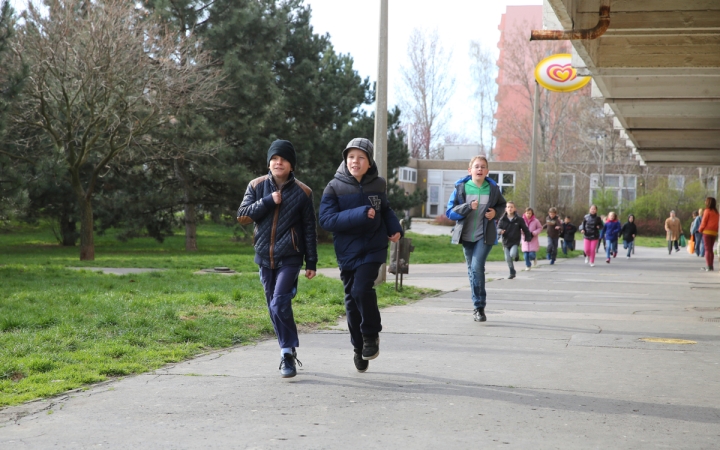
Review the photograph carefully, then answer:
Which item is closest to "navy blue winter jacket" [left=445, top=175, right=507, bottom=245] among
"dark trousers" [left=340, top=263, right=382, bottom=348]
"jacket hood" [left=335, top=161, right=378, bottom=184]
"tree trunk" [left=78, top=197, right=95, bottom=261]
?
"jacket hood" [left=335, top=161, right=378, bottom=184]

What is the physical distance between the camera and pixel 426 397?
5809 millimetres

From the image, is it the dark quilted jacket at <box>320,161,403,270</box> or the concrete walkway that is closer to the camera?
the concrete walkway

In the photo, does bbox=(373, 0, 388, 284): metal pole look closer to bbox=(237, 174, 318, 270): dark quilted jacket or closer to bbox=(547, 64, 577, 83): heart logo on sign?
bbox=(237, 174, 318, 270): dark quilted jacket

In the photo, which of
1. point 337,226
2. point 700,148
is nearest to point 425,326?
point 337,226

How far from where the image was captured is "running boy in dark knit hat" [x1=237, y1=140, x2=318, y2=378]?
6609 millimetres

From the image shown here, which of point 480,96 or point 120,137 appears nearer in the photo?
point 120,137

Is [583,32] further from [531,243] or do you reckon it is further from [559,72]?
[559,72]

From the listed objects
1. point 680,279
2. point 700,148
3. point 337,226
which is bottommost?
point 680,279

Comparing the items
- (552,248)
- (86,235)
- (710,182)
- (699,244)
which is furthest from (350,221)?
(710,182)

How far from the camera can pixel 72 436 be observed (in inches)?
185

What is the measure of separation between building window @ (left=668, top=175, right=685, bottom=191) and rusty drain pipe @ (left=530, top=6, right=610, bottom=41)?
46.9 m

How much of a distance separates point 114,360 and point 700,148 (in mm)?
20223

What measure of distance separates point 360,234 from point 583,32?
4669mm

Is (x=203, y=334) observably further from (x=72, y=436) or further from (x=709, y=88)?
(x=709, y=88)
